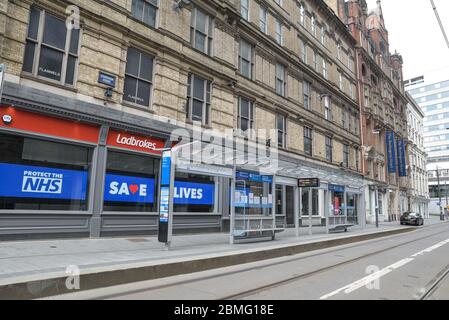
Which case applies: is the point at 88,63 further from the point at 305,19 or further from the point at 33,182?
the point at 305,19

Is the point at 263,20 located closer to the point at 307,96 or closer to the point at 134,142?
the point at 307,96

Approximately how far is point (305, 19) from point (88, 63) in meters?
20.1

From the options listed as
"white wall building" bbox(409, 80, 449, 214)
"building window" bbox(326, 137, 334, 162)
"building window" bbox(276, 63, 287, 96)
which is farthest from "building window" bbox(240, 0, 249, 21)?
"white wall building" bbox(409, 80, 449, 214)

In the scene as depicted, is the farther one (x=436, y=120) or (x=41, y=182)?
(x=436, y=120)

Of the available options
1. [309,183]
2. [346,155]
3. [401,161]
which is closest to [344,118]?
[346,155]

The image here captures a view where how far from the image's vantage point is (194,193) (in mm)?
15781

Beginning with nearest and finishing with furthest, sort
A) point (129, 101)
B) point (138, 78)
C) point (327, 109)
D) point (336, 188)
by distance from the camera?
point (129, 101)
point (138, 78)
point (336, 188)
point (327, 109)

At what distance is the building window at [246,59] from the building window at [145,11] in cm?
627

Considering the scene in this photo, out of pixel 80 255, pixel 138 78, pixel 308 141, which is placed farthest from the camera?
pixel 308 141

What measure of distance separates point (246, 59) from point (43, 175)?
13465mm

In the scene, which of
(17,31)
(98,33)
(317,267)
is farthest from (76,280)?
(98,33)

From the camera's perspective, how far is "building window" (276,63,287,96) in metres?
22.8

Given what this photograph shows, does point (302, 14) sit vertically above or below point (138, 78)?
above

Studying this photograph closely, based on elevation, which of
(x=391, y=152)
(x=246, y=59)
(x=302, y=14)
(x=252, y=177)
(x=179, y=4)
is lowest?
(x=252, y=177)
